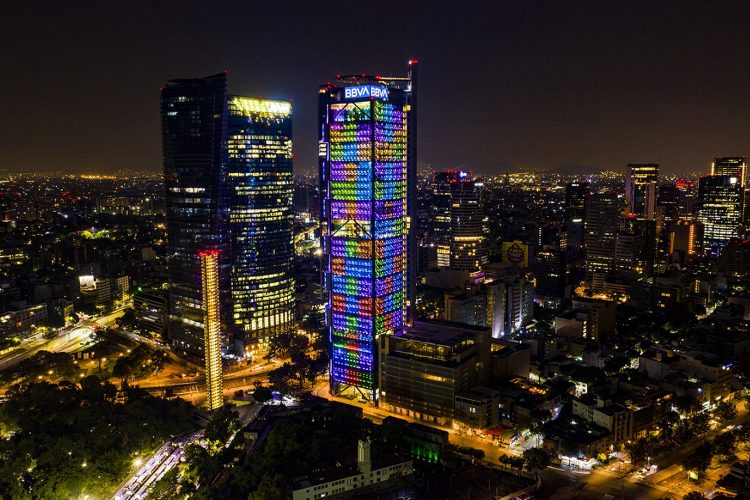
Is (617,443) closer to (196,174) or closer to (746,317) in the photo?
(746,317)

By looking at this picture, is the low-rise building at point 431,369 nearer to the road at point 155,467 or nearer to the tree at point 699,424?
the road at point 155,467

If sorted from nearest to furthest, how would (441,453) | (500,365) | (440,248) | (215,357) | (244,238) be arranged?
(441,453) < (215,357) < (500,365) < (244,238) < (440,248)

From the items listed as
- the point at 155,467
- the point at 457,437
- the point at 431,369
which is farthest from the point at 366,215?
the point at 155,467

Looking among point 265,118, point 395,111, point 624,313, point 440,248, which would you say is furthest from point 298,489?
point 440,248

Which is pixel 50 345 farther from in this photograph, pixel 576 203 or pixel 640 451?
pixel 576 203

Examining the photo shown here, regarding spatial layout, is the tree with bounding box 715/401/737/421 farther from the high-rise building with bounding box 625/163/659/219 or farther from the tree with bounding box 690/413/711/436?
the high-rise building with bounding box 625/163/659/219

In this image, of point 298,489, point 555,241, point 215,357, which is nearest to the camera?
point 298,489
